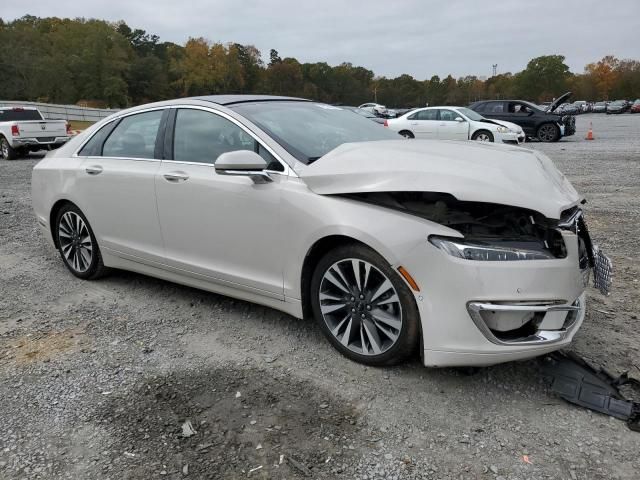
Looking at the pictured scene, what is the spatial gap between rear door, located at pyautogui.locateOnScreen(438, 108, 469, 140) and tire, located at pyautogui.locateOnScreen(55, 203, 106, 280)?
1446cm

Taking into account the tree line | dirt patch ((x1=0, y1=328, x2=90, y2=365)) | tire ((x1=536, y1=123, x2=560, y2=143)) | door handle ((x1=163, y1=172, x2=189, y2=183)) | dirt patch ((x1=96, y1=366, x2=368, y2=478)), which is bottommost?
dirt patch ((x1=96, y1=366, x2=368, y2=478))

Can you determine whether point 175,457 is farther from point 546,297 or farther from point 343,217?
point 546,297

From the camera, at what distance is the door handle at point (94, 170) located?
14.8ft

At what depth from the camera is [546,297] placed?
275cm

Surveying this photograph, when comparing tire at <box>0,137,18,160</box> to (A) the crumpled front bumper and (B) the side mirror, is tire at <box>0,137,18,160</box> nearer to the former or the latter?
(B) the side mirror

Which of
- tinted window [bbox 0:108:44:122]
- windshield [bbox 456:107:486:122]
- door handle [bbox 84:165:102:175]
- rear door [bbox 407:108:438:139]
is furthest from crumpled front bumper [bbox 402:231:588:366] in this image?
tinted window [bbox 0:108:44:122]

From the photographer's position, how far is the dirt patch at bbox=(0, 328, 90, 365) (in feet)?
11.6

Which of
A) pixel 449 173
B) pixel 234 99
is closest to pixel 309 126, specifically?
pixel 234 99

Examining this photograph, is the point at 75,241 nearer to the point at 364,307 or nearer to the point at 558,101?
the point at 364,307

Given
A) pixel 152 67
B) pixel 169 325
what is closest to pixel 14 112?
pixel 169 325

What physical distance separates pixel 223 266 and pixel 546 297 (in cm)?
208

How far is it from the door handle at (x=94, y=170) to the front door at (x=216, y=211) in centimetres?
81

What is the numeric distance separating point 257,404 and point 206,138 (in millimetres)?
1958

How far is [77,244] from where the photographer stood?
4.92 metres
